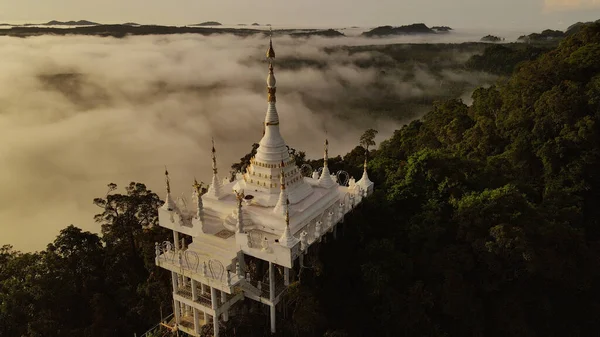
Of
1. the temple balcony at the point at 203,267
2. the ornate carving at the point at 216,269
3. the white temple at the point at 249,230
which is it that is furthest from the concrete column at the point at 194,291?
the ornate carving at the point at 216,269

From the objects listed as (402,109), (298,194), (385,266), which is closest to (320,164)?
(298,194)

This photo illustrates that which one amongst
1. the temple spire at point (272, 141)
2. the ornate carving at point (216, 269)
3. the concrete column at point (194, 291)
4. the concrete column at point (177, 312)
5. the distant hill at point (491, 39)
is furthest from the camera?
the distant hill at point (491, 39)

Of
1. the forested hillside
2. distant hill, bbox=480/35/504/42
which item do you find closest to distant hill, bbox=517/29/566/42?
distant hill, bbox=480/35/504/42

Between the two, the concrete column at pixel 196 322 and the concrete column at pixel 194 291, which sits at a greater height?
the concrete column at pixel 194 291

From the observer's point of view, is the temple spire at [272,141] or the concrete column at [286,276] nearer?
the concrete column at [286,276]

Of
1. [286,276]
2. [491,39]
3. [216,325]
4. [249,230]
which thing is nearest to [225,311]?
[216,325]

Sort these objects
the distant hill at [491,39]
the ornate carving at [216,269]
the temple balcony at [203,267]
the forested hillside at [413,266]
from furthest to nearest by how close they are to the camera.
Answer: the distant hill at [491,39], the forested hillside at [413,266], the ornate carving at [216,269], the temple balcony at [203,267]

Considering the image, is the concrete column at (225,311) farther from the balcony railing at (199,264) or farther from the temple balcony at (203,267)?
the balcony railing at (199,264)
